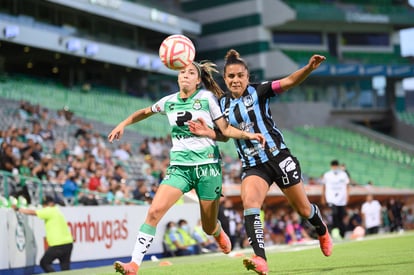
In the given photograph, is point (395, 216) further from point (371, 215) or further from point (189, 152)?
point (189, 152)

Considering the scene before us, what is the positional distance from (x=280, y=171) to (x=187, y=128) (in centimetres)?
122

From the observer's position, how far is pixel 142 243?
353 inches

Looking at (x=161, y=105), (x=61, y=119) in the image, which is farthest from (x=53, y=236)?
(x=61, y=119)

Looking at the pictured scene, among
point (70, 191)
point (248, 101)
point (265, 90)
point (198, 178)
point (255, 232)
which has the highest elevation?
point (265, 90)

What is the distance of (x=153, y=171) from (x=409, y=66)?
126 feet

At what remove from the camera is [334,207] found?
21.2m

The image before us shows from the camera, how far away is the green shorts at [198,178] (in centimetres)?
924

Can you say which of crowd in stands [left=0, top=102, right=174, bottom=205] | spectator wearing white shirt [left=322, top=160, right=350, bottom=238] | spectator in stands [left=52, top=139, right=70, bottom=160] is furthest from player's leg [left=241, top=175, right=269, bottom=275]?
spectator in stands [left=52, top=139, right=70, bottom=160]

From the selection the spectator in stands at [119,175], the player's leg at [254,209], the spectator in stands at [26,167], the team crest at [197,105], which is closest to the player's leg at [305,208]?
the player's leg at [254,209]

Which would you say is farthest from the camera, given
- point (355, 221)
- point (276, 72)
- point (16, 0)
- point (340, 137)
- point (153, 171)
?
point (276, 72)

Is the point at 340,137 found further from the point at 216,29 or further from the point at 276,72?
the point at 216,29

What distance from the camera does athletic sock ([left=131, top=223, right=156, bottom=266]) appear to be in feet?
29.2

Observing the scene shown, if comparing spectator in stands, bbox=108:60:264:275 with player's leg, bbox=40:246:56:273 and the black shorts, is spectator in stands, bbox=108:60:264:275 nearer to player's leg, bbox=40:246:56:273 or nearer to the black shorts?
the black shorts

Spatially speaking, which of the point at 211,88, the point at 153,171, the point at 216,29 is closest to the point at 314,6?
the point at 216,29
